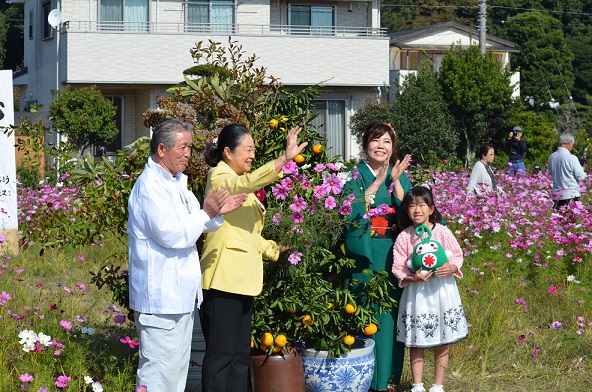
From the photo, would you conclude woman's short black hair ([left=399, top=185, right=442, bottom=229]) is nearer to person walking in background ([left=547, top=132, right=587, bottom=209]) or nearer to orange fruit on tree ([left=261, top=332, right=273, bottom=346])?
orange fruit on tree ([left=261, top=332, right=273, bottom=346])

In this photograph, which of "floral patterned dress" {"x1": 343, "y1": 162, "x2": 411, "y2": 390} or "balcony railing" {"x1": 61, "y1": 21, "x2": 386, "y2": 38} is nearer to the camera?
"floral patterned dress" {"x1": 343, "y1": 162, "x2": 411, "y2": 390}

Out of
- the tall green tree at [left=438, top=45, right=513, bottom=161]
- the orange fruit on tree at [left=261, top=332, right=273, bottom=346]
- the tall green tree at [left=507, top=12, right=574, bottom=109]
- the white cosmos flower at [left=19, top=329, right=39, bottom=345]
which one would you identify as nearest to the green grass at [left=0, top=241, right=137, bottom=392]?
the white cosmos flower at [left=19, top=329, right=39, bottom=345]

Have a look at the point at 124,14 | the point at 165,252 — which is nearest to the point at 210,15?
the point at 124,14

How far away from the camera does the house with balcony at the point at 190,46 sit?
25.0 m

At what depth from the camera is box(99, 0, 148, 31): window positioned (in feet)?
83.9

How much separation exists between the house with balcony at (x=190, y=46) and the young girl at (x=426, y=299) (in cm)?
1840

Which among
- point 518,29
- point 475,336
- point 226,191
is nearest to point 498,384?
point 475,336

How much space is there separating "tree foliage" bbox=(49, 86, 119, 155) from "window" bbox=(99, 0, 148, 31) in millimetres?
2447

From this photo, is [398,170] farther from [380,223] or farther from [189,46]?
[189,46]

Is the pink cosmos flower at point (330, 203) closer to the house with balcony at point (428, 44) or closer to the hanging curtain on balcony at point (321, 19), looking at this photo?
the hanging curtain on balcony at point (321, 19)

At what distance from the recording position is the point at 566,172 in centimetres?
1108

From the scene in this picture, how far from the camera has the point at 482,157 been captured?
35.4 ft

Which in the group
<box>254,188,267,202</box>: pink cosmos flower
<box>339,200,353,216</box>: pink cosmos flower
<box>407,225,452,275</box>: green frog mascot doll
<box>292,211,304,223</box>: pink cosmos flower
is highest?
<box>254,188,267,202</box>: pink cosmos flower

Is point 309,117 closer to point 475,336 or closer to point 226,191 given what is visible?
point 226,191
